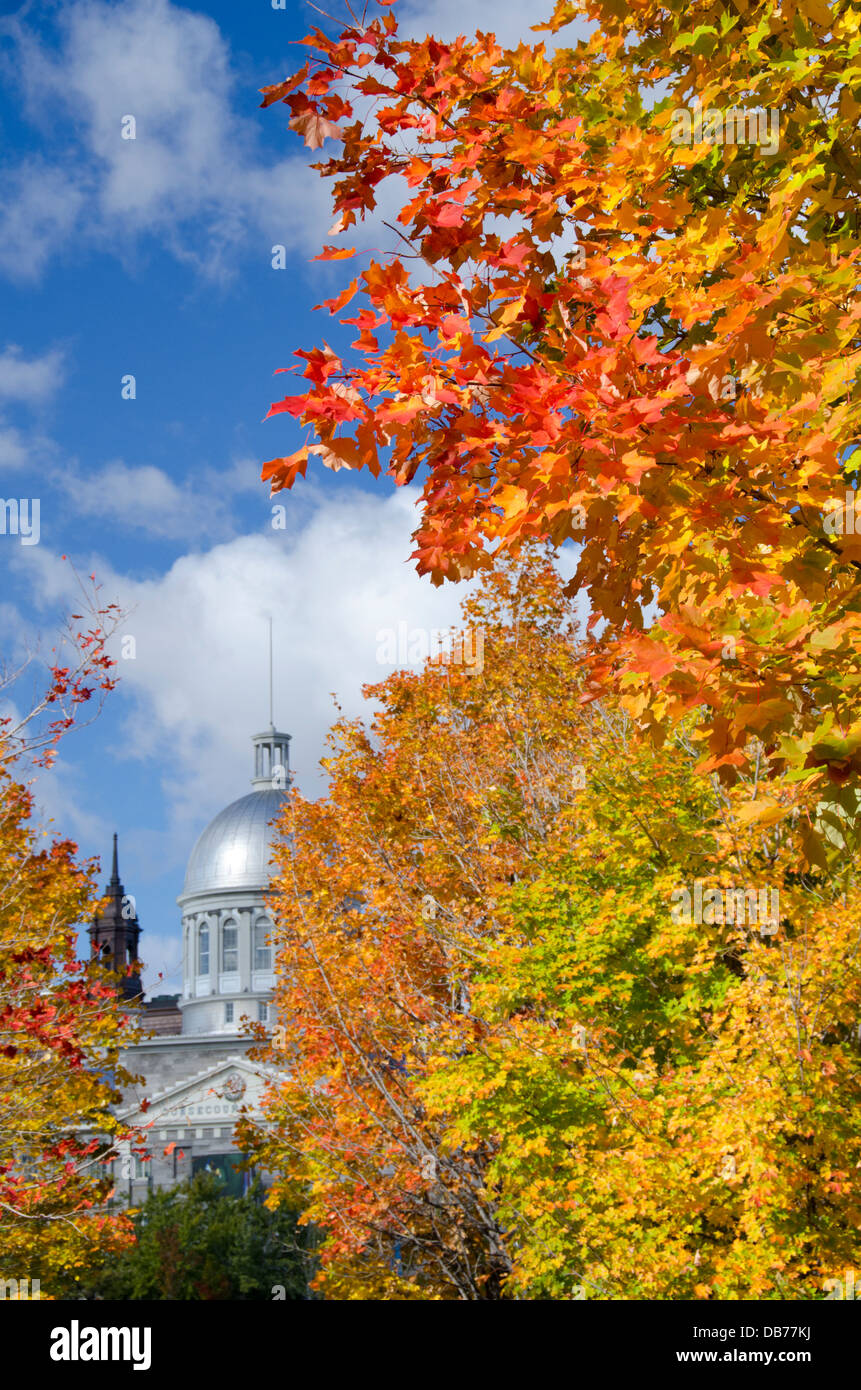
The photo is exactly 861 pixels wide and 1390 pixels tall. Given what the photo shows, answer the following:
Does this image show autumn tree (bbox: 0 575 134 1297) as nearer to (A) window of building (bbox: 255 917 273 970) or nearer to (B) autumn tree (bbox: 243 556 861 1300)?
(B) autumn tree (bbox: 243 556 861 1300)

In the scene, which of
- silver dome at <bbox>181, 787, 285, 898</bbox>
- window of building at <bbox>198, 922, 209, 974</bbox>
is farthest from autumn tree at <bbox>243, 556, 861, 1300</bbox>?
window of building at <bbox>198, 922, 209, 974</bbox>

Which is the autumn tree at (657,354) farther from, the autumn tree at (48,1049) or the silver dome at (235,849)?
the silver dome at (235,849)

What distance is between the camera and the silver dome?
3440 inches

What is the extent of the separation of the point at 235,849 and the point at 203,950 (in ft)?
27.5

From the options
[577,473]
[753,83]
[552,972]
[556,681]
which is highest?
[556,681]

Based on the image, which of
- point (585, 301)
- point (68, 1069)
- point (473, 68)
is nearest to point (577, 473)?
point (585, 301)

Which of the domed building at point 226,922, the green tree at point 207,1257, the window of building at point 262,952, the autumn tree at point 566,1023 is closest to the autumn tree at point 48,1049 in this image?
the autumn tree at point 566,1023

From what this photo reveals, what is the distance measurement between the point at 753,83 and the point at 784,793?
7547 mm

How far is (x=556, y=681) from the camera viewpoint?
64.0 feet

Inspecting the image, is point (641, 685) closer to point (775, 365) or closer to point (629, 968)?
point (775, 365)

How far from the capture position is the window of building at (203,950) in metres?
88.6

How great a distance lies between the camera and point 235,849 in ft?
293

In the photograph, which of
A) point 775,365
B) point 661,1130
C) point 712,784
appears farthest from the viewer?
point 712,784

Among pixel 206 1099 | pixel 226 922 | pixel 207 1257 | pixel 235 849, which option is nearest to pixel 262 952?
pixel 226 922
